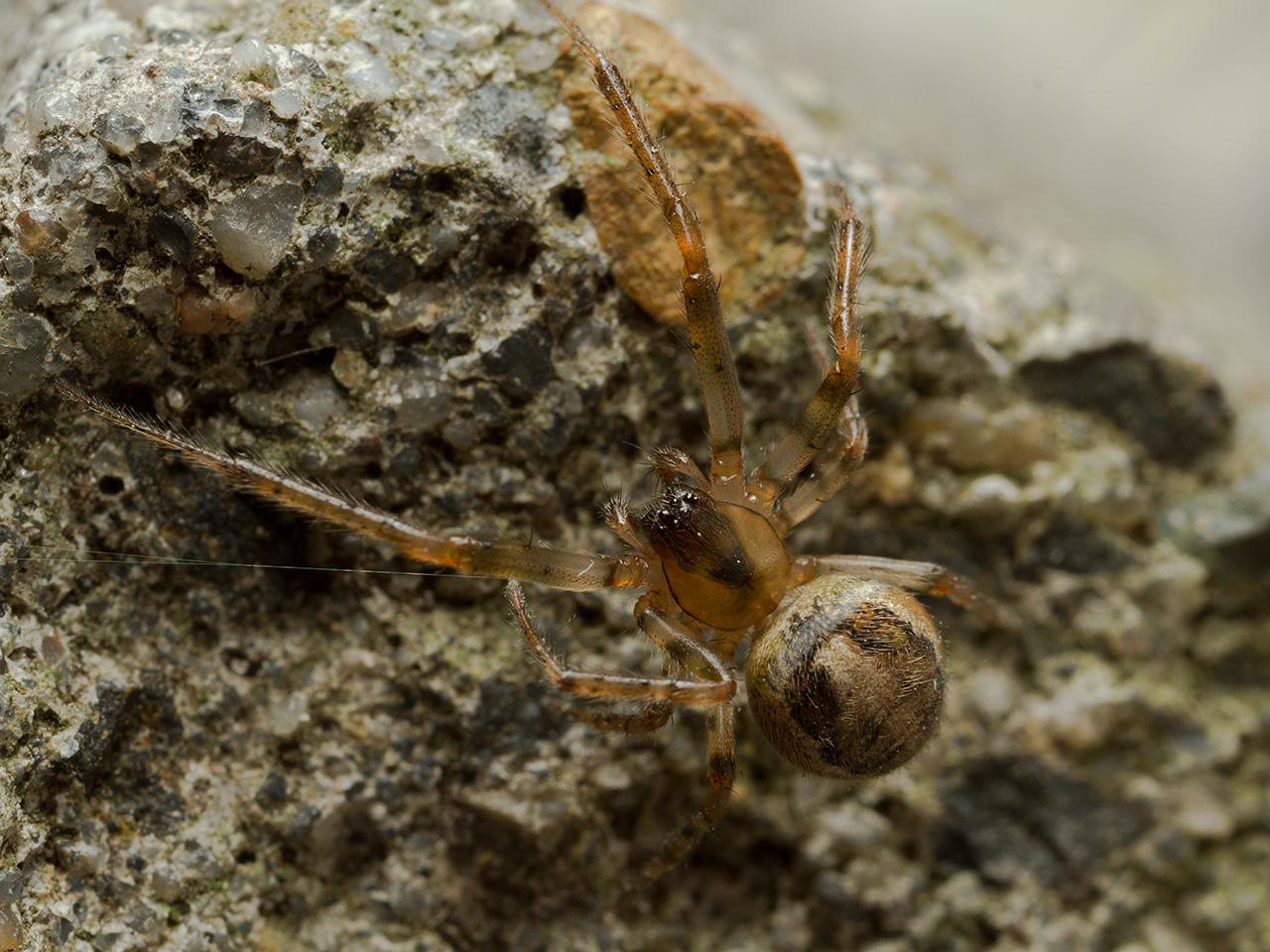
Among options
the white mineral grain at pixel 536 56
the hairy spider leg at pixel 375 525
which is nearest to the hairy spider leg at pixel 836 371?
the hairy spider leg at pixel 375 525

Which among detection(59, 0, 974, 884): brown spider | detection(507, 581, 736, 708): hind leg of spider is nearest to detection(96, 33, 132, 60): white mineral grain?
detection(59, 0, 974, 884): brown spider

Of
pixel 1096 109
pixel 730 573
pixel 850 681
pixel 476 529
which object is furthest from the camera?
pixel 1096 109

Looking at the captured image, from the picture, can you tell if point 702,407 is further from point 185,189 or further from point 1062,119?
point 1062,119

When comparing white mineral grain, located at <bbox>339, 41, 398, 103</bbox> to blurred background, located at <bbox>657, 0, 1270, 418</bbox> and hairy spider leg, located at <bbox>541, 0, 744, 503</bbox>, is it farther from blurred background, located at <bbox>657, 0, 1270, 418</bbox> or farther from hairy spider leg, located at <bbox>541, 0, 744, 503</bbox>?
blurred background, located at <bbox>657, 0, 1270, 418</bbox>

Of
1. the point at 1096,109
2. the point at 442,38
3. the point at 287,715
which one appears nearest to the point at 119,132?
the point at 442,38

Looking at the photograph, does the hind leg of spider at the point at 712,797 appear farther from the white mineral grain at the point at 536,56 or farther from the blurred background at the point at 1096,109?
the blurred background at the point at 1096,109

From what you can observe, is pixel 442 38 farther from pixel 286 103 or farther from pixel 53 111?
pixel 53 111
